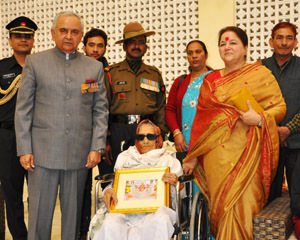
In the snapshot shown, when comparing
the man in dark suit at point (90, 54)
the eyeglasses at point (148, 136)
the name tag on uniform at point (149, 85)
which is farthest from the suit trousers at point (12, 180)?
the name tag on uniform at point (149, 85)

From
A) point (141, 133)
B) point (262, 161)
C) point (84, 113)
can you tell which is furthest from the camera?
point (141, 133)

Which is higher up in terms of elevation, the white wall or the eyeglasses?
the white wall

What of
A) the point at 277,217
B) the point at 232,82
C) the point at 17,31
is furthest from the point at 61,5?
the point at 277,217

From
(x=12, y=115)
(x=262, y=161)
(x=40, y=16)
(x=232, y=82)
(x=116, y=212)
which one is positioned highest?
(x=40, y=16)

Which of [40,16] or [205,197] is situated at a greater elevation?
[40,16]

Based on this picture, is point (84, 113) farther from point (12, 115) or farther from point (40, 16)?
point (40, 16)

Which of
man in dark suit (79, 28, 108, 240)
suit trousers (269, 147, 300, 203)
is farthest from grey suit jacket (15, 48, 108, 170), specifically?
suit trousers (269, 147, 300, 203)

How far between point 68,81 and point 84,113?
26 cm

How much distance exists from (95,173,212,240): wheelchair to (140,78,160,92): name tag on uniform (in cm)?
102

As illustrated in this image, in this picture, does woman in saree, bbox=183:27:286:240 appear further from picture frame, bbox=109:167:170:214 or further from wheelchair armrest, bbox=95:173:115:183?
wheelchair armrest, bbox=95:173:115:183

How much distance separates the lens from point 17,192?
353 centimetres

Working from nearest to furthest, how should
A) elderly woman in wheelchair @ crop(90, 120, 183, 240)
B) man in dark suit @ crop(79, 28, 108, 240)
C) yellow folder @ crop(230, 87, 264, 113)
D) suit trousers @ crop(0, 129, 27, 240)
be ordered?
elderly woman in wheelchair @ crop(90, 120, 183, 240)
yellow folder @ crop(230, 87, 264, 113)
suit trousers @ crop(0, 129, 27, 240)
man in dark suit @ crop(79, 28, 108, 240)

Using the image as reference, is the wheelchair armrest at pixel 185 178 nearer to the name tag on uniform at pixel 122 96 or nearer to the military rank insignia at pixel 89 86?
the military rank insignia at pixel 89 86

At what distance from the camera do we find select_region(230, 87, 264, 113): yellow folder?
2.80 meters
